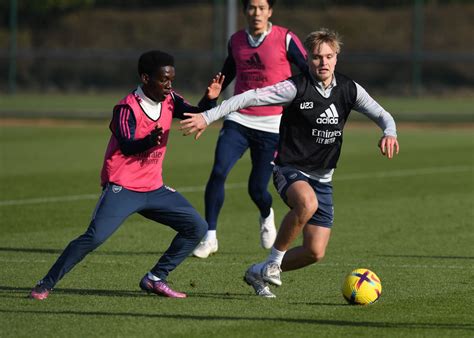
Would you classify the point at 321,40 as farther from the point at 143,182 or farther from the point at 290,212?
the point at 143,182

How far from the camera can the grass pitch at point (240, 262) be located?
7.36 meters

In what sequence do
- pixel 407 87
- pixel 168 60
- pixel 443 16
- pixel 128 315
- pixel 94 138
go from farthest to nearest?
pixel 443 16 < pixel 407 87 < pixel 94 138 < pixel 168 60 < pixel 128 315

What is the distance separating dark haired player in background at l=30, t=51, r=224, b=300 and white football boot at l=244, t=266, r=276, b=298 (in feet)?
1.59

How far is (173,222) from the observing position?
27.5ft

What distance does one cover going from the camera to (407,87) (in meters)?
35.8

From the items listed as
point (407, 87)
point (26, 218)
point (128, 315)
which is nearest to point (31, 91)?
point (407, 87)

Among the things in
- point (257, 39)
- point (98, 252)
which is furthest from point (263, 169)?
point (98, 252)

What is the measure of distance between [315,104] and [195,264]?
243cm

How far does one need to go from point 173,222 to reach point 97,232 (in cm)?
62

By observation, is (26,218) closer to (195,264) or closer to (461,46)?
(195,264)

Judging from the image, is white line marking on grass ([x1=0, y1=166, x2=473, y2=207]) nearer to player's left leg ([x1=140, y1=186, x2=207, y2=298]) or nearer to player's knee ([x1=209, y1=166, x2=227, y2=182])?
player's knee ([x1=209, y1=166, x2=227, y2=182])

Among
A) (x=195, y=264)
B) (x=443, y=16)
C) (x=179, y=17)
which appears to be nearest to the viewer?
(x=195, y=264)

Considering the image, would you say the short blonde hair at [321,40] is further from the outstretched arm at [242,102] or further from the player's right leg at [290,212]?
the player's right leg at [290,212]

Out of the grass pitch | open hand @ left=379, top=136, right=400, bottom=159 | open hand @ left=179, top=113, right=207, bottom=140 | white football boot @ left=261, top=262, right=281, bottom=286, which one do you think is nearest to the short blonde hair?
open hand @ left=379, top=136, right=400, bottom=159
